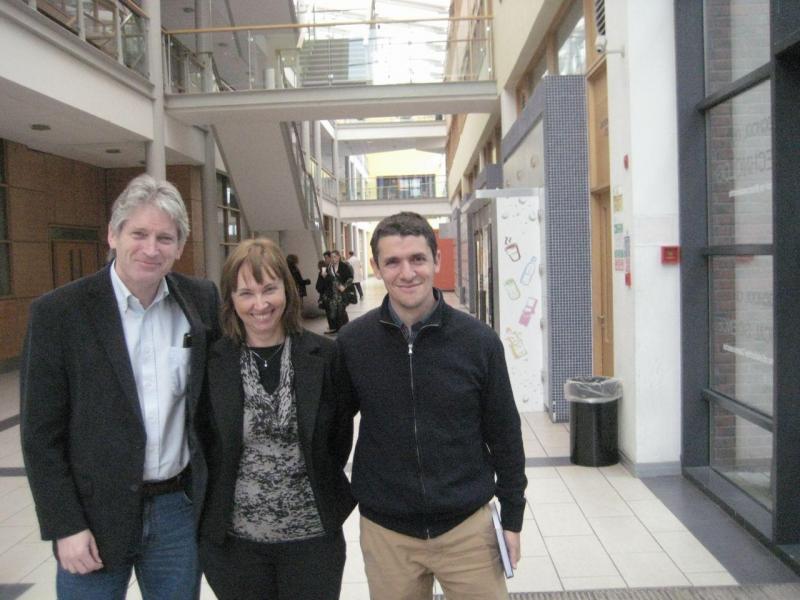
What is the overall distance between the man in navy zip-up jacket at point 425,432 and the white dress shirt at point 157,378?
432mm

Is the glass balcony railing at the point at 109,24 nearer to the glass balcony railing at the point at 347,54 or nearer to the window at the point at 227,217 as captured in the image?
the glass balcony railing at the point at 347,54

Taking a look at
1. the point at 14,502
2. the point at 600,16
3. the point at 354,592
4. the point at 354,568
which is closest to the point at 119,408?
the point at 354,592

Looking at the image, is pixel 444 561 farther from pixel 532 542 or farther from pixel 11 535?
pixel 11 535

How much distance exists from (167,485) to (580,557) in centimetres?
230

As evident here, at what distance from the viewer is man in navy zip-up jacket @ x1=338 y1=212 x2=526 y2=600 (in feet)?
5.84

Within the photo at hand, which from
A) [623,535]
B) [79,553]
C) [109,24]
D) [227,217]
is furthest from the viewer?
[227,217]

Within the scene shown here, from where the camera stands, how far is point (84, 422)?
1.72 metres

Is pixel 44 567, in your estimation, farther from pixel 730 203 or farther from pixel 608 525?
pixel 730 203

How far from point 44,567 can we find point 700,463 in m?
3.76

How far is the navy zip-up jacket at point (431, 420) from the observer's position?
1.78m

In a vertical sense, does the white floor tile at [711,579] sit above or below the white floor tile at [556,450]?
below

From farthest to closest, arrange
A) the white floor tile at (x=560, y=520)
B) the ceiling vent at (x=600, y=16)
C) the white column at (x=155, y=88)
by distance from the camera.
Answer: the white column at (x=155, y=88) → the ceiling vent at (x=600, y=16) → the white floor tile at (x=560, y=520)

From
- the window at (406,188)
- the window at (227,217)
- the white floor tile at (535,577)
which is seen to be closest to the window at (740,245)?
the white floor tile at (535,577)

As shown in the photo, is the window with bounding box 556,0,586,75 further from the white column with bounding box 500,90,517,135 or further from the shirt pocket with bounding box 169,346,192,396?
the shirt pocket with bounding box 169,346,192,396
